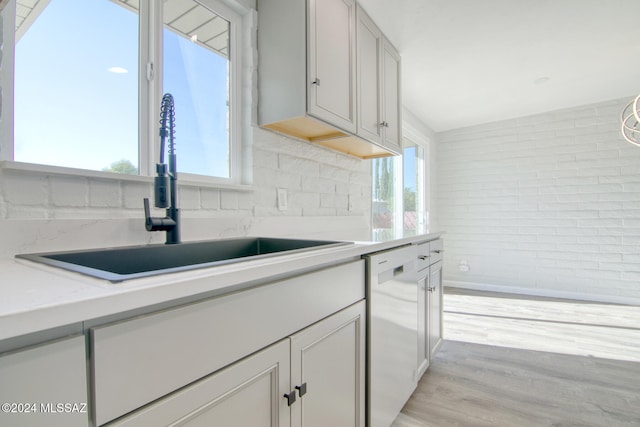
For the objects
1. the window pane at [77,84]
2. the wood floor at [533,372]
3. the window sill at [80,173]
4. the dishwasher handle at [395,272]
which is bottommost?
the wood floor at [533,372]

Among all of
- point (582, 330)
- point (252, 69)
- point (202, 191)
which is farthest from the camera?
point (582, 330)

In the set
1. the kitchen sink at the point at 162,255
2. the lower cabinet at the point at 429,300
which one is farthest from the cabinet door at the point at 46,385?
the lower cabinet at the point at 429,300

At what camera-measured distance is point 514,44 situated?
2.52 meters

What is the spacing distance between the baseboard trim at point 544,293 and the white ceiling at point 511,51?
7.82ft

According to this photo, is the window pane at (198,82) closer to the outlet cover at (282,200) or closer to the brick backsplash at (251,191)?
the brick backsplash at (251,191)

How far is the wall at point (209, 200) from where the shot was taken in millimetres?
867

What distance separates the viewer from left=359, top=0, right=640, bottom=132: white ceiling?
2.11 metres

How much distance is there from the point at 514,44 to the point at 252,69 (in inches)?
86.8

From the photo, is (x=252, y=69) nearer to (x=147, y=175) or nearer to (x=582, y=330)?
(x=147, y=175)

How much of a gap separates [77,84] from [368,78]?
1.53 m

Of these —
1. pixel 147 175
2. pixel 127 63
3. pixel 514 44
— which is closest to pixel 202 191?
pixel 147 175

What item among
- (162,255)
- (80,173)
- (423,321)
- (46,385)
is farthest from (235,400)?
(423,321)

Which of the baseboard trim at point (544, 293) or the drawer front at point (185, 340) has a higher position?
the drawer front at point (185, 340)

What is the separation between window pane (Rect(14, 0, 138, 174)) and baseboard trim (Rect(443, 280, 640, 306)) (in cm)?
461
